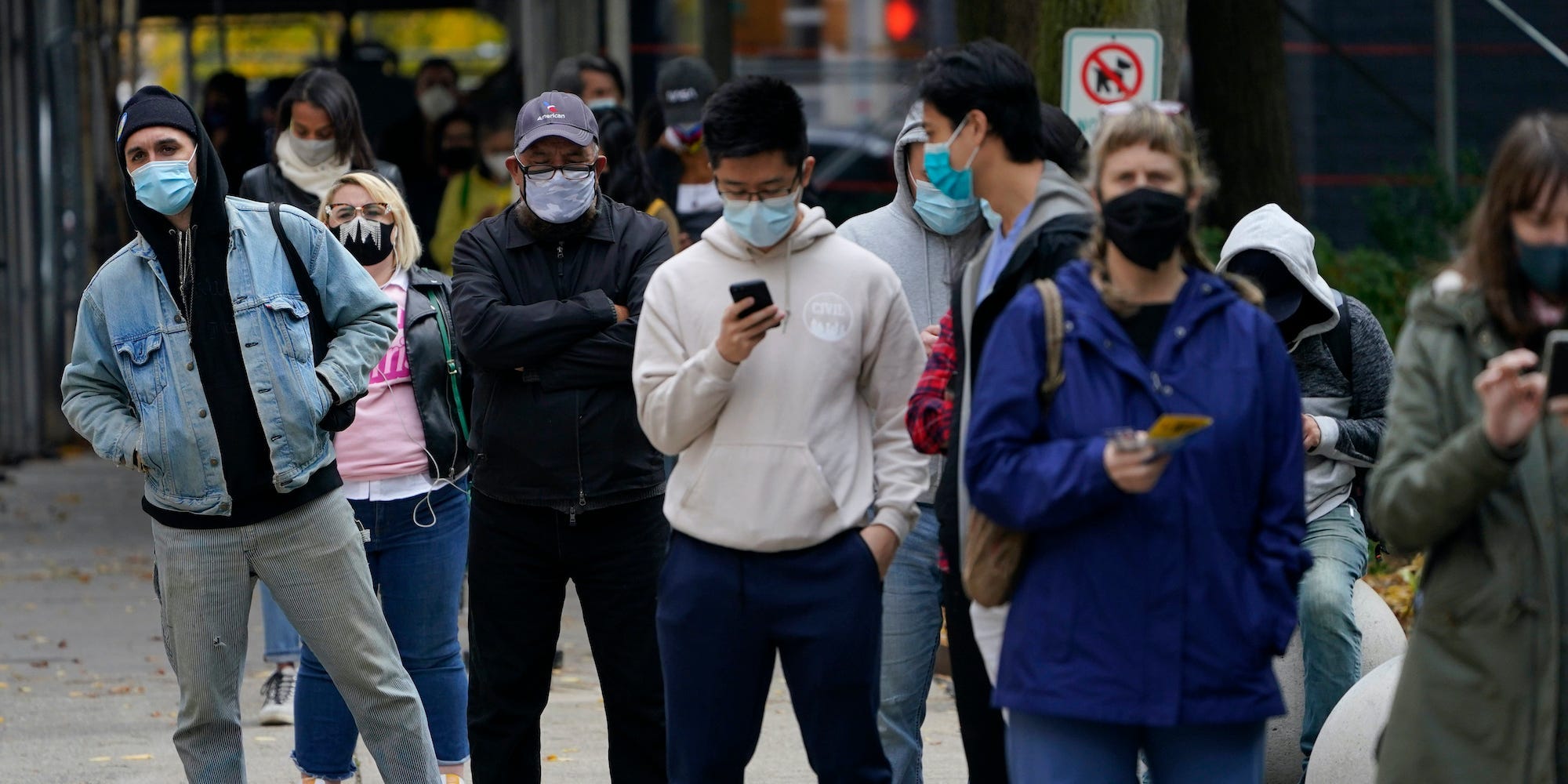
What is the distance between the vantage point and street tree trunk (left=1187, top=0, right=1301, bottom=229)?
1200 centimetres

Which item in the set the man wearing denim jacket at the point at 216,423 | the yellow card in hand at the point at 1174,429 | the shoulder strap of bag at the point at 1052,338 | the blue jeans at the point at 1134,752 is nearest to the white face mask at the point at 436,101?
the man wearing denim jacket at the point at 216,423

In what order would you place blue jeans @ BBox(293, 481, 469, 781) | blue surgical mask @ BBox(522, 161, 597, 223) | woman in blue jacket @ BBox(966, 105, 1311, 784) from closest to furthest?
woman in blue jacket @ BBox(966, 105, 1311, 784)
blue surgical mask @ BBox(522, 161, 597, 223)
blue jeans @ BBox(293, 481, 469, 781)

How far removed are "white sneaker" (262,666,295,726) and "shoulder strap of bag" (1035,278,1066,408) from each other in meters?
4.37

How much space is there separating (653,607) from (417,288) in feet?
4.37

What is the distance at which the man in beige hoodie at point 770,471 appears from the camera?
425cm

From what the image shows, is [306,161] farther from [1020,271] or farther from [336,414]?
[1020,271]

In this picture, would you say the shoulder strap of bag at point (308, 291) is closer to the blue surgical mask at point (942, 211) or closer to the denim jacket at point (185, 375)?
the denim jacket at point (185, 375)

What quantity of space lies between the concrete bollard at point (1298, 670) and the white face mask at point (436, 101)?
Answer: 26.0 ft

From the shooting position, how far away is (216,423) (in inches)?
197

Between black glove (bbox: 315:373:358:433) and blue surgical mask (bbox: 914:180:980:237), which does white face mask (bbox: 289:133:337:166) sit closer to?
black glove (bbox: 315:373:358:433)

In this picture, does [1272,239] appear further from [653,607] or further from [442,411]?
[442,411]

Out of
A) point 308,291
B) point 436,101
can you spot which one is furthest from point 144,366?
point 436,101

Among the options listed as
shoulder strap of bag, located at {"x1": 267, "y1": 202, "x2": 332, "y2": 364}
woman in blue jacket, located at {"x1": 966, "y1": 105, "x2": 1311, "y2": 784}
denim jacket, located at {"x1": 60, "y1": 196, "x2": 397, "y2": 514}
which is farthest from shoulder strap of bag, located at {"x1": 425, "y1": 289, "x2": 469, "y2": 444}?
woman in blue jacket, located at {"x1": 966, "y1": 105, "x2": 1311, "y2": 784}

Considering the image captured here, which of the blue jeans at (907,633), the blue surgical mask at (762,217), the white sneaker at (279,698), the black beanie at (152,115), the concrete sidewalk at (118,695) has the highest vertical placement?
the black beanie at (152,115)
